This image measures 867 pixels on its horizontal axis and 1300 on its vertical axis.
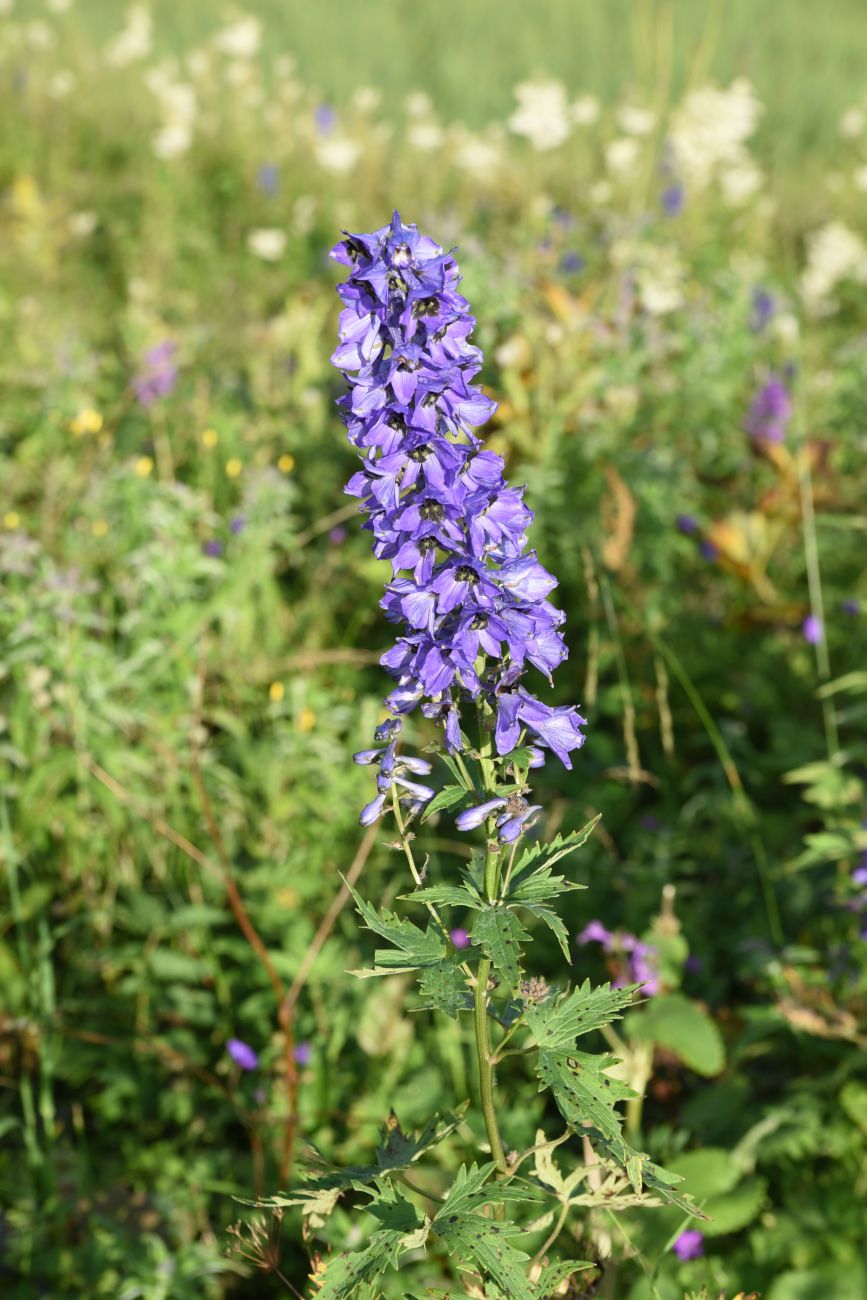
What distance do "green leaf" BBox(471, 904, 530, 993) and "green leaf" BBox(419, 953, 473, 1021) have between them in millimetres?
48

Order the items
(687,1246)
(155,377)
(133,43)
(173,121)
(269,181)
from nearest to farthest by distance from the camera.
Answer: (687,1246)
(155,377)
(269,181)
(173,121)
(133,43)

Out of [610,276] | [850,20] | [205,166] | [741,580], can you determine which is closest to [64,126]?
[205,166]

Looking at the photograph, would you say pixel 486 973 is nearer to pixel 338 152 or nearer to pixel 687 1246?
pixel 687 1246

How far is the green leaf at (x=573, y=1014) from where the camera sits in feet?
3.88

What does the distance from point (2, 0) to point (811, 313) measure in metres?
8.47

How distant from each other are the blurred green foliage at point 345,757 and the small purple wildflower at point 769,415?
0.10 metres

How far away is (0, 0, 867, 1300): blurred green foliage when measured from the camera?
2.10 meters

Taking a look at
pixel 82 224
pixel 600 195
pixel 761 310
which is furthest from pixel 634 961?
pixel 82 224

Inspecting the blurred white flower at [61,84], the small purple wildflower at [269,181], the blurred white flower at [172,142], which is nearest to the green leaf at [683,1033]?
the small purple wildflower at [269,181]

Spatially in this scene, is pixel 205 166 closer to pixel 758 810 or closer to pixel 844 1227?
pixel 758 810

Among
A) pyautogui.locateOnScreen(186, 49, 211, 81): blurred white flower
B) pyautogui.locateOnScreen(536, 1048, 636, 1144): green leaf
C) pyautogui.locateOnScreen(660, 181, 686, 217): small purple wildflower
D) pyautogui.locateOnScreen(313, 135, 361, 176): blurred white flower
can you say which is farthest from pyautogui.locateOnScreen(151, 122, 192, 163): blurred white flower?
pyautogui.locateOnScreen(536, 1048, 636, 1144): green leaf

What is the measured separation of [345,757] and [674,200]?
4.00 meters

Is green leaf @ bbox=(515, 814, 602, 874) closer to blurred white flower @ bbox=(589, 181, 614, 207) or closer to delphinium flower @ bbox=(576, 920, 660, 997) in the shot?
delphinium flower @ bbox=(576, 920, 660, 997)

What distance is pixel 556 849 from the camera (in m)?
1.23
